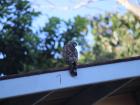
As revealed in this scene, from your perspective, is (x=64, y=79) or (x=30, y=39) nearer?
(x=64, y=79)

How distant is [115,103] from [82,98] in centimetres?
106

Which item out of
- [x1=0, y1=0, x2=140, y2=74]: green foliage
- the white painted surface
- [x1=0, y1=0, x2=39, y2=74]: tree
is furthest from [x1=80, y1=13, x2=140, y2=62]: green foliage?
the white painted surface

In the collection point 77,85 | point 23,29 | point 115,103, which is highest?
point 23,29

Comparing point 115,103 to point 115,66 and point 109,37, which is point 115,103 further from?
point 109,37

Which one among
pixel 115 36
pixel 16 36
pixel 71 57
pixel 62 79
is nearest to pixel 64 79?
pixel 62 79

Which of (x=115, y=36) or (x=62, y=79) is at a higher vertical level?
(x=115, y=36)

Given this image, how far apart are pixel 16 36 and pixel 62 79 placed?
9.65m

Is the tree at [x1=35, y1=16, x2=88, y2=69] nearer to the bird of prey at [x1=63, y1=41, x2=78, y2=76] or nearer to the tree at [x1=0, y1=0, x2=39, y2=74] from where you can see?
the tree at [x1=0, y1=0, x2=39, y2=74]

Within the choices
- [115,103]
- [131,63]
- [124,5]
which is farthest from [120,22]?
[131,63]

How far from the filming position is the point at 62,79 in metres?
4.84

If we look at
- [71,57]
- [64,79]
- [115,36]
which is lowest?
[64,79]

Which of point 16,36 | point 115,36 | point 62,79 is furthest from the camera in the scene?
point 115,36

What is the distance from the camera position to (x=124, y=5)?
16.2 m

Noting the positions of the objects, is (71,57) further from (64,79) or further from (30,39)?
(30,39)
